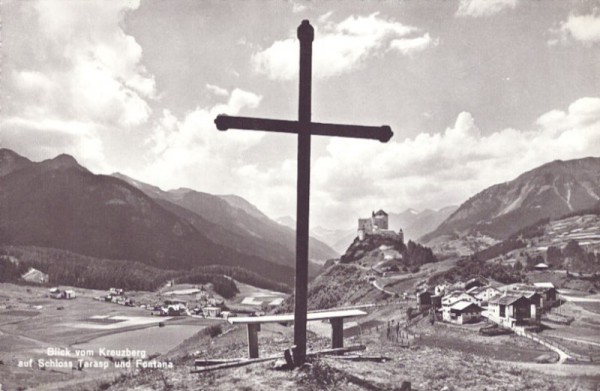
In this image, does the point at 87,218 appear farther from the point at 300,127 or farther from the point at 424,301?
the point at 300,127

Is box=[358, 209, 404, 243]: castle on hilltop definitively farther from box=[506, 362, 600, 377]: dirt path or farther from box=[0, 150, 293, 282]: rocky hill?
box=[506, 362, 600, 377]: dirt path

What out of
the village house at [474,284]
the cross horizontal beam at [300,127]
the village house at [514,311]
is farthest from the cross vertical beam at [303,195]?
the village house at [474,284]

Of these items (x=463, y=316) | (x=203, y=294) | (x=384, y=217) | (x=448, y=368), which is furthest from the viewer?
(x=384, y=217)

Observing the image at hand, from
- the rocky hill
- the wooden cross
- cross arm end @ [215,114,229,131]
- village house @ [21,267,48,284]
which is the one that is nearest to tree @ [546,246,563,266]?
village house @ [21,267,48,284]

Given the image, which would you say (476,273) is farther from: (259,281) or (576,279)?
(259,281)

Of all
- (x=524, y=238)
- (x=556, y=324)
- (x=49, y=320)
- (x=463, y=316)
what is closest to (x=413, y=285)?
(x=463, y=316)

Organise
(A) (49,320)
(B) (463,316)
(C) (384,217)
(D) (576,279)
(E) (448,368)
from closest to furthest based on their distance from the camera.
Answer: (E) (448,368) < (A) (49,320) < (B) (463,316) < (D) (576,279) < (C) (384,217)
